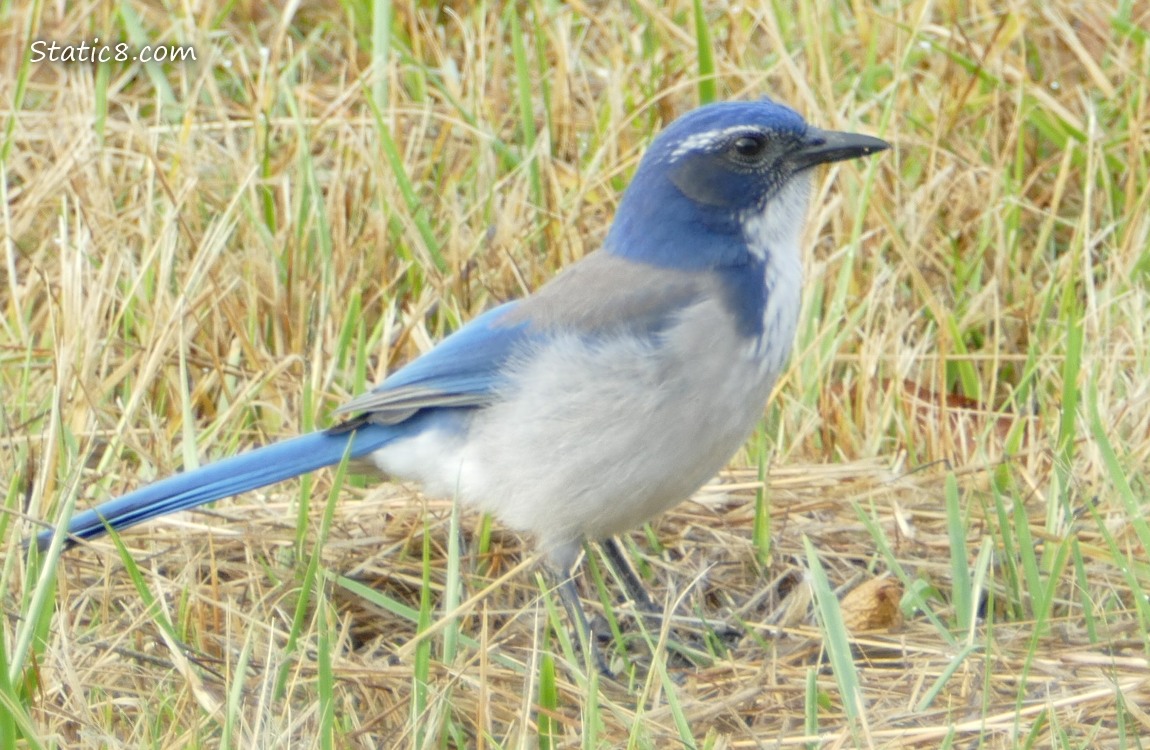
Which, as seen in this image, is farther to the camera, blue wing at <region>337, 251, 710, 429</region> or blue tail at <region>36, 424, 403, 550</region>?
blue wing at <region>337, 251, 710, 429</region>

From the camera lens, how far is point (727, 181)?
4.02 m

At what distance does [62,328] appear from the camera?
4.59 m

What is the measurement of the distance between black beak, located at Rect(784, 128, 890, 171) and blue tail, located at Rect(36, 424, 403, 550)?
3.68 feet

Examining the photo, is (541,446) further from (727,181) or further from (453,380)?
(727,181)

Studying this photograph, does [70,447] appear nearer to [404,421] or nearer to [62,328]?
[62,328]

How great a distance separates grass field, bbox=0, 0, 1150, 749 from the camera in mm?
3240

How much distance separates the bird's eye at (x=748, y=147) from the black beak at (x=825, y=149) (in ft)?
0.24

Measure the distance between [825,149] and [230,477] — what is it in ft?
5.08

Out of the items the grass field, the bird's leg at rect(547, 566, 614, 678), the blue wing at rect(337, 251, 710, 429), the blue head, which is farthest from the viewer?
the blue head

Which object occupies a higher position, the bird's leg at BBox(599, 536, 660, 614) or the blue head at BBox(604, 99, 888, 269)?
the blue head at BBox(604, 99, 888, 269)
